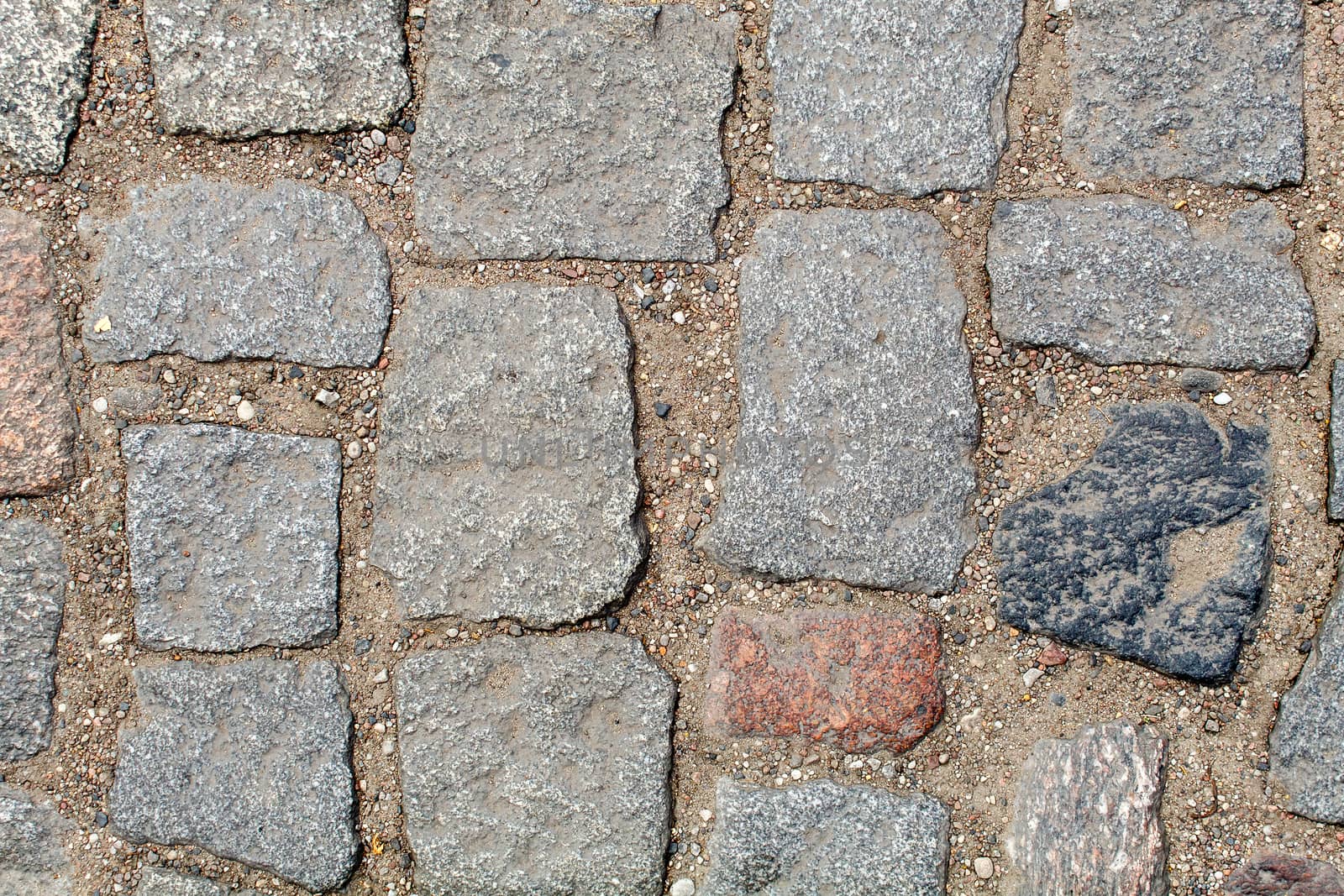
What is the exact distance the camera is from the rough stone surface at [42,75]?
64.7 inches

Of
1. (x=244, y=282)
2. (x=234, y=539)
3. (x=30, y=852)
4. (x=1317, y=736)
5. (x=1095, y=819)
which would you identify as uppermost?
(x=244, y=282)

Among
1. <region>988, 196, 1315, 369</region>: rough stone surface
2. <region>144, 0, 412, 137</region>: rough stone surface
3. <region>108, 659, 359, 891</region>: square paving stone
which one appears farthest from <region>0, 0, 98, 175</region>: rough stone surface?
<region>988, 196, 1315, 369</region>: rough stone surface

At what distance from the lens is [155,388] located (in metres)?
1.64

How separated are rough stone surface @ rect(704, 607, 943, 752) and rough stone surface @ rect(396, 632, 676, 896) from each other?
0.38 ft

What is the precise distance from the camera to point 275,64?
5.41 feet

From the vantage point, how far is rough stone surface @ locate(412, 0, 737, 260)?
1648 mm

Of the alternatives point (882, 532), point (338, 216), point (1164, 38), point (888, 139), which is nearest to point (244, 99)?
point (338, 216)

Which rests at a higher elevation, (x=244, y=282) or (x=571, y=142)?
(x=571, y=142)

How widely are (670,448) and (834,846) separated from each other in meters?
0.67

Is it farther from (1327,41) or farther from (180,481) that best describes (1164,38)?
(180,481)

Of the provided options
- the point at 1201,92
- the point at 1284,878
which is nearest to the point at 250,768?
the point at 1284,878

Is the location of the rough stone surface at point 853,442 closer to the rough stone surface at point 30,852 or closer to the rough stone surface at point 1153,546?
the rough stone surface at point 1153,546

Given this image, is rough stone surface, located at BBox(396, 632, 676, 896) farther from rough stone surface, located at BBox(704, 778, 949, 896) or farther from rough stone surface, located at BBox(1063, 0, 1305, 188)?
rough stone surface, located at BBox(1063, 0, 1305, 188)

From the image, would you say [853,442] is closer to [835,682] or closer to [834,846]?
[835,682]
